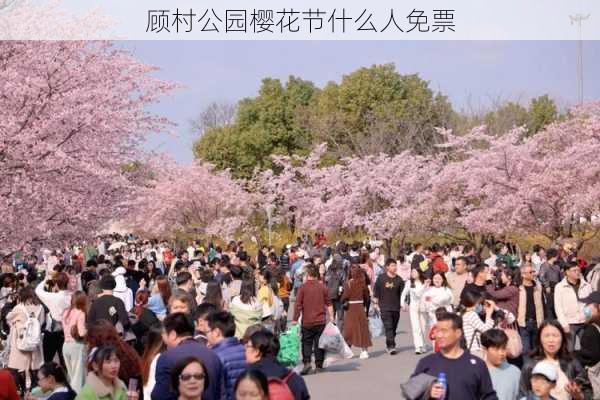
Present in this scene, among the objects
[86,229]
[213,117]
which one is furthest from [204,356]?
[213,117]

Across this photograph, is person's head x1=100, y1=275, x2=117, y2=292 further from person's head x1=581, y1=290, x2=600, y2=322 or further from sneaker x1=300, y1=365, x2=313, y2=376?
person's head x1=581, y1=290, x2=600, y2=322

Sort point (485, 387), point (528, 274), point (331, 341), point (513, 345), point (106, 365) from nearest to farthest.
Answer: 1. point (485, 387)
2. point (106, 365)
3. point (513, 345)
4. point (528, 274)
5. point (331, 341)

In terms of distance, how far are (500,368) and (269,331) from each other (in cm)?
181

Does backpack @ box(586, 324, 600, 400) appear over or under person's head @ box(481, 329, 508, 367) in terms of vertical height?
under

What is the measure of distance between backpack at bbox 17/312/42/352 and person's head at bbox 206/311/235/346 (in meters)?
5.41

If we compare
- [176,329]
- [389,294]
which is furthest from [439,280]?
[176,329]

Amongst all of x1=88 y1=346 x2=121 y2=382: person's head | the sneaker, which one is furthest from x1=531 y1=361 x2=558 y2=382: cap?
the sneaker

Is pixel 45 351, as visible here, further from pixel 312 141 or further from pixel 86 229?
pixel 312 141

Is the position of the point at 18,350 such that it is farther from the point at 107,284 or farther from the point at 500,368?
the point at 500,368

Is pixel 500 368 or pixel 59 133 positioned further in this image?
pixel 59 133

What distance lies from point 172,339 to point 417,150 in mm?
49610

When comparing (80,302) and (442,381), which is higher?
(80,302)

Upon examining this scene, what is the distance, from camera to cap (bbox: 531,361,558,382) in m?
7.11

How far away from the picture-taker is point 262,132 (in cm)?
6588
